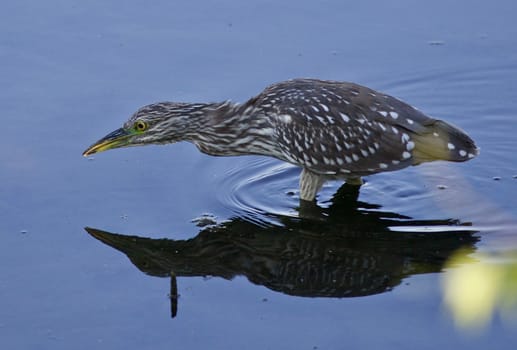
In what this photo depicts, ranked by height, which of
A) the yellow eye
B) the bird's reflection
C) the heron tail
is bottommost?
the bird's reflection

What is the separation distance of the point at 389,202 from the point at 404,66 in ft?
8.29

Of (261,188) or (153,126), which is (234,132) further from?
(153,126)

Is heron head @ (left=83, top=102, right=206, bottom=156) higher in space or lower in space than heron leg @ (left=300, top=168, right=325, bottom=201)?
higher

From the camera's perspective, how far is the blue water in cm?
838

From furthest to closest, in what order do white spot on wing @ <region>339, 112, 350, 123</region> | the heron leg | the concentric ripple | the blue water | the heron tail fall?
the heron leg → the concentric ripple → white spot on wing @ <region>339, 112, 350, 123</region> → the heron tail → the blue water

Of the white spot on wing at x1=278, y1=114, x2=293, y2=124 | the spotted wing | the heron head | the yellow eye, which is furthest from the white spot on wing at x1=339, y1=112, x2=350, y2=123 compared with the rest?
the yellow eye

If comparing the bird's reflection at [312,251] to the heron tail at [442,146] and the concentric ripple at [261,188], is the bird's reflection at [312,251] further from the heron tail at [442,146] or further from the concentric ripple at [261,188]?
the heron tail at [442,146]

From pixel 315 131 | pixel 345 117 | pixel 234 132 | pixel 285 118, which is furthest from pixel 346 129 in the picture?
pixel 234 132

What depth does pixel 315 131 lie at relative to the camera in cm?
999

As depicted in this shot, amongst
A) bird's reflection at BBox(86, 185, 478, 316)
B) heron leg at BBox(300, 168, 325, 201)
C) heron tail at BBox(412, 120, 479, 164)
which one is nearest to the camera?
bird's reflection at BBox(86, 185, 478, 316)

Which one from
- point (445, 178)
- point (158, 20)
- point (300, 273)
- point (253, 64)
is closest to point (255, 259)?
point (300, 273)

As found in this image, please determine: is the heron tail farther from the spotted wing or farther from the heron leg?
the heron leg

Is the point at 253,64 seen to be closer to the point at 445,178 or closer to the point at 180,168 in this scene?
the point at 180,168

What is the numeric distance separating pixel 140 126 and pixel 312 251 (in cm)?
205
